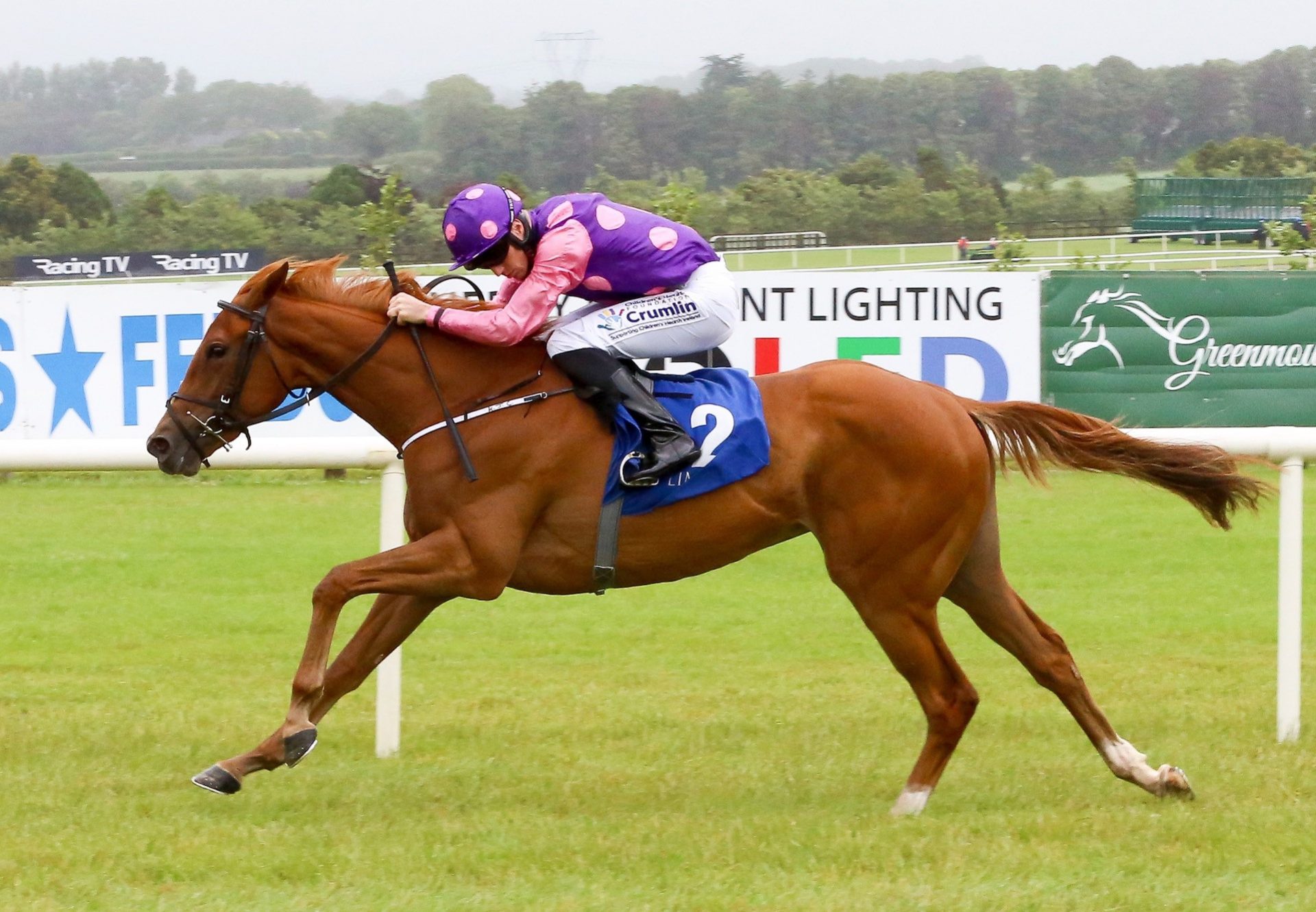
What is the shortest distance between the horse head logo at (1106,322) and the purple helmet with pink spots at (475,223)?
26.0 ft

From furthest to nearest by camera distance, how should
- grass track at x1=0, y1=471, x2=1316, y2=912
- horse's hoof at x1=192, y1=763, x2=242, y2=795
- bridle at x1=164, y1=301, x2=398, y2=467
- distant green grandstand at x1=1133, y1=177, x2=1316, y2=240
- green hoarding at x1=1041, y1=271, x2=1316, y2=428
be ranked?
distant green grandstand at x1=1133, y1=177, x2=1316, y2=240, green hoarding at x1=1041, y1=271, x2=1316, y2=428, bridle at x1=164, y1=301, x2=398, y2=467, horse's hoof at x1=192, y1=763, x2=242, y2=795, grass track at x1=0, y1=471, x2=1316, y2=912

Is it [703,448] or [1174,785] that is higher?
[703,448]

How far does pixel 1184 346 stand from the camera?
11.7 metres

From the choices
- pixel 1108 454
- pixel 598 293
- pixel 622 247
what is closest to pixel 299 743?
pixel 598 293

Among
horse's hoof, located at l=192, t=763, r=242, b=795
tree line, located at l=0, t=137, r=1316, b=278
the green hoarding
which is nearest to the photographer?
horse's hoof, located at l=192, t=763, r=242, b=795

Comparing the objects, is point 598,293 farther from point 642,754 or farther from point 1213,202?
point 1213,202

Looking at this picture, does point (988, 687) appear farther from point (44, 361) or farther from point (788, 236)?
point (788, 236)

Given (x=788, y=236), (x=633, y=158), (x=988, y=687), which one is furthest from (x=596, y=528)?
(x=633, y=158)

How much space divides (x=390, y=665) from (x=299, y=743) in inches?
30.3

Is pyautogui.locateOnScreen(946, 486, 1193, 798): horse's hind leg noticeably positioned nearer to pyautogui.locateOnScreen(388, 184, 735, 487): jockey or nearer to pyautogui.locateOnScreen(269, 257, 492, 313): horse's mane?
pyautogui.locateOnScreen(388, 184, 735, 487): jockey

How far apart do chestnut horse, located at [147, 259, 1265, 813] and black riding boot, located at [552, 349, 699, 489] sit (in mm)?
82

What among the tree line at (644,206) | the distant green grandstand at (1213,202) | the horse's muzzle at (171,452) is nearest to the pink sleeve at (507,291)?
the horse's muzzle at (171,452)

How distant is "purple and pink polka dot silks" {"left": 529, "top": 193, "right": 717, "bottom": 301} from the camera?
4.46 metres

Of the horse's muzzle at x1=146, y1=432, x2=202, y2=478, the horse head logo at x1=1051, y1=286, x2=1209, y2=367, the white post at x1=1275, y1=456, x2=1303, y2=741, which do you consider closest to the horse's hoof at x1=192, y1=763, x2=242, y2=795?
the horse's muzzle at x1=146, y1=432, x2=202, y2=478
